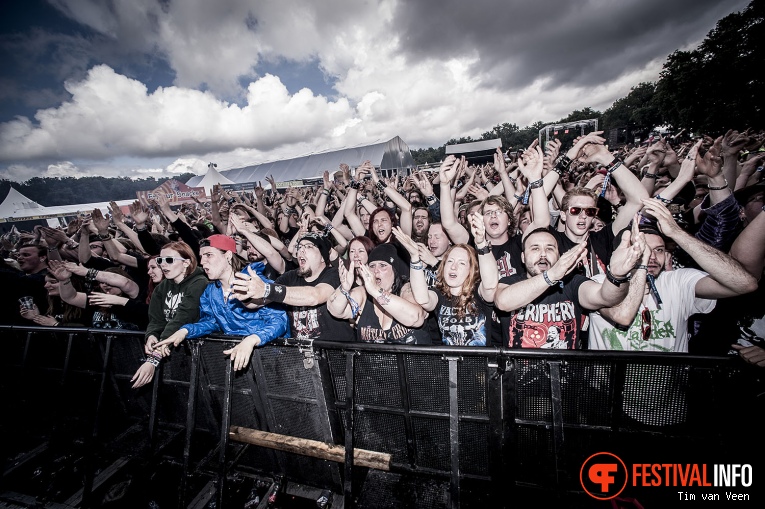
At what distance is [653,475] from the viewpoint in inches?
76.9

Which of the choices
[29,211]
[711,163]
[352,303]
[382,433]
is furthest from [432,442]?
[29,211]

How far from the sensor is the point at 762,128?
2253 centimetres

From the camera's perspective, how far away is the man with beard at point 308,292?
2402 mm

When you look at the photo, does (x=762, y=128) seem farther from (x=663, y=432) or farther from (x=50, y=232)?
(x=50, y=232)

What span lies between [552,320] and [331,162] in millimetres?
44826

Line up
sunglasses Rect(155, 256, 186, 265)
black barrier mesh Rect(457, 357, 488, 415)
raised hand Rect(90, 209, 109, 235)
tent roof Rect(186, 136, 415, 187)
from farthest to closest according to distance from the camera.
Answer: tent roof Rect(186, 136, 415, 187) → raised hand Rect(90, 209, 109, 235) → sunglasses Rect(155, 256, 186, 265) → black barrier mesh Rect(457, 357, 488, 415)

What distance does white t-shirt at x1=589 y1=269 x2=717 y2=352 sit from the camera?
7.78 feet

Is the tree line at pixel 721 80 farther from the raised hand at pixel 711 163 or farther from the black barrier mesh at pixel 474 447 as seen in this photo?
the black barrier mesh at pixel 474 447

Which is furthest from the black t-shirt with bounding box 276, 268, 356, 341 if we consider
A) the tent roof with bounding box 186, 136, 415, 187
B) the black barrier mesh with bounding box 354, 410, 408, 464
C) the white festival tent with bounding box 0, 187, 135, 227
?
the tent roof with bounding box 186, 136, 415, 187

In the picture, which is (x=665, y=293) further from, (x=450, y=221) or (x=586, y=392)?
(x=450, y=221)

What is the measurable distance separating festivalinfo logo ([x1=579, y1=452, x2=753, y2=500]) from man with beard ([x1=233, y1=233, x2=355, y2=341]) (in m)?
2.28

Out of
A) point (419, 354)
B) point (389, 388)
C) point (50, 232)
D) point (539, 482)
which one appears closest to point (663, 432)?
point (539, 482)

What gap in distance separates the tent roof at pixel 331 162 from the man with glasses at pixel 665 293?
127 feet

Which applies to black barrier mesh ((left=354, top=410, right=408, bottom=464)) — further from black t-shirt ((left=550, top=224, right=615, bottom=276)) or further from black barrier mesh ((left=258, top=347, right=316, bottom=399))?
black t-shirt ((left=550, top=224, right=615, bottom=276))
